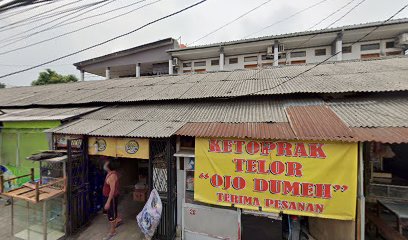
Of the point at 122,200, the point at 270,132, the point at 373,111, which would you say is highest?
the point at 373,111

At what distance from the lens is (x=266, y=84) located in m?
6.90

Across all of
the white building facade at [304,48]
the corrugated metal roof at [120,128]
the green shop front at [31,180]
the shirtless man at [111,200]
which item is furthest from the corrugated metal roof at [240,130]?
the white building facade at [304,48]

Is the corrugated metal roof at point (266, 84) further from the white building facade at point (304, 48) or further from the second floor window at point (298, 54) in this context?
the second floor window at point (298, 54)

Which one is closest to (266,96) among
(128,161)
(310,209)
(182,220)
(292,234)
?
(310,209)

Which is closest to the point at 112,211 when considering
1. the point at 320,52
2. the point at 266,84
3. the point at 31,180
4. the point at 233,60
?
the point at 31,180

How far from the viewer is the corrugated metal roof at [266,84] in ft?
19.0

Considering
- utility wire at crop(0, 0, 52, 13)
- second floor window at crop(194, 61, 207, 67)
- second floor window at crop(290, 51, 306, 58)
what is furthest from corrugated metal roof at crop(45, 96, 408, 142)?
second floor window at crop(194, 61, 207, 67)

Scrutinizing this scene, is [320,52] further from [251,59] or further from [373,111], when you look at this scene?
[373,111]

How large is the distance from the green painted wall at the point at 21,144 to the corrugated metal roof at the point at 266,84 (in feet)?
5.29

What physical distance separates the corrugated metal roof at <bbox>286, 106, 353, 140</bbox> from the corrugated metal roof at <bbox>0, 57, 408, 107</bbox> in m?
0.76

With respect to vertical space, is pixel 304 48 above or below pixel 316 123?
above

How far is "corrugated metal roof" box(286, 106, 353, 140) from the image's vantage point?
3.99m

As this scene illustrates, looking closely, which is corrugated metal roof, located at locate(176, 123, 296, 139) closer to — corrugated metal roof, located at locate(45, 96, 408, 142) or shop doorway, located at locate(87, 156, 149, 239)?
corrugated metal roof, located at locate(45, 96, 408, 142)

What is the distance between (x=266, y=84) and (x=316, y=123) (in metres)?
2.78
